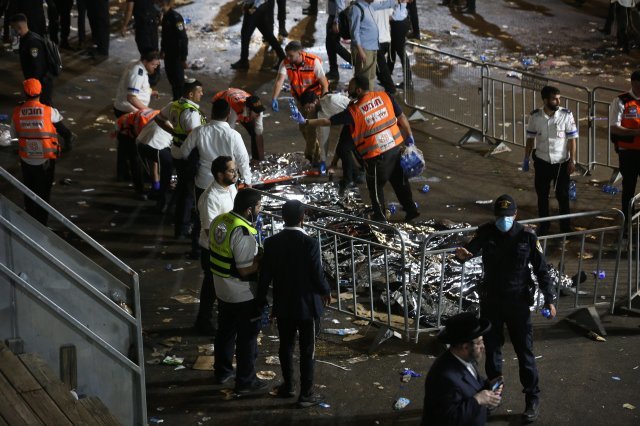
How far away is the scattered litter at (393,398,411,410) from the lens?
773 cm

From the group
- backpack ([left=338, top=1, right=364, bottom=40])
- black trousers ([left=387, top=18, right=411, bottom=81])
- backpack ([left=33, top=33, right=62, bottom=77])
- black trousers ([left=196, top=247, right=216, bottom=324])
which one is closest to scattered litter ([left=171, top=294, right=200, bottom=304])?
black trousers ([left=196, top=247, right=216, bottom=324])

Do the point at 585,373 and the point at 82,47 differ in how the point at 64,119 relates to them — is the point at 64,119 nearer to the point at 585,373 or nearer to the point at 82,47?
the point at 82,47

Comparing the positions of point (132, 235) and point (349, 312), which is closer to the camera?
point (349, 312)

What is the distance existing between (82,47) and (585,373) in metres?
12.5

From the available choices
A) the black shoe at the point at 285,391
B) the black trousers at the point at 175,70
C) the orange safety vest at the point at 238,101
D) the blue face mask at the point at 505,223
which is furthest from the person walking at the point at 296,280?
the black trousers at the point at 175,70

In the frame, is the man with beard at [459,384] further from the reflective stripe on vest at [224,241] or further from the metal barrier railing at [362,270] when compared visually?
the metal barrier railing at [362,270]

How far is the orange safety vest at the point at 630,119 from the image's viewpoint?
10.6 m

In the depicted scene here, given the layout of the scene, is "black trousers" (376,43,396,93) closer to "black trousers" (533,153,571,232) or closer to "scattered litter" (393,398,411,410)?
"black trousers" (533,153,571,232)

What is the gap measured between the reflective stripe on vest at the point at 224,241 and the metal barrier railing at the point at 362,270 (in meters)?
1.10

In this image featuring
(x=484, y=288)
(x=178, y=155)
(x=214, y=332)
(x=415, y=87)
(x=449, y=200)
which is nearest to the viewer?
(x=484, y=288)

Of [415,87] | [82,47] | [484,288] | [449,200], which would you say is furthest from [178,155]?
[82,47]

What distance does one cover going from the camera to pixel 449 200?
39.8 ft

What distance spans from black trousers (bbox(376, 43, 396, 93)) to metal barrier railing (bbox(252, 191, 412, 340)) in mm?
4960

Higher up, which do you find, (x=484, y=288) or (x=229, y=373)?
(x=484, y=288)
